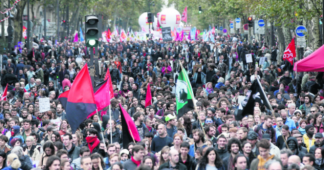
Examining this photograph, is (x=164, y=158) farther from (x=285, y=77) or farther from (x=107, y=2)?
(x=107, y=2)

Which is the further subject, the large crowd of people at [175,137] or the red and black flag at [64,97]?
the red and black flag at [64,97]

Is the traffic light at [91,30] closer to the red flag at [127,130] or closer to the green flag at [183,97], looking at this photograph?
the green flag at [183,97]

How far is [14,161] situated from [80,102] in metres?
2.91

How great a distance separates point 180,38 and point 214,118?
1197 inches

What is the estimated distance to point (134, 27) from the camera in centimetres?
11781

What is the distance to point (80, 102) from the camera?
428 inches

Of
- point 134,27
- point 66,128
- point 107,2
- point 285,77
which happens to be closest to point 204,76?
point 285,77

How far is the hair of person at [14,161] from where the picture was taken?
8.07 metres

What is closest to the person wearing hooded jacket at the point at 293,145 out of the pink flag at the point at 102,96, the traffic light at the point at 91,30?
the pink flag at the point at 102,96

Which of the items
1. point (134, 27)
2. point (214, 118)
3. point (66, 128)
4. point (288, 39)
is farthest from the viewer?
point (134, 27)

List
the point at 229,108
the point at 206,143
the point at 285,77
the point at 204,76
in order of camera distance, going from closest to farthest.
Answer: the point at 206,143 → the point at 229,108 → the point at 285,77 → the point at 204,76

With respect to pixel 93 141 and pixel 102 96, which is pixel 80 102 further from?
pixel 102 96

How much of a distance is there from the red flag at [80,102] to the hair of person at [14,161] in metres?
2.37

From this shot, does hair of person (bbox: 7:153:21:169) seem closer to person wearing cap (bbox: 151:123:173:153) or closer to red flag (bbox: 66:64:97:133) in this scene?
red flag (bbox: 66:64:97:133)
